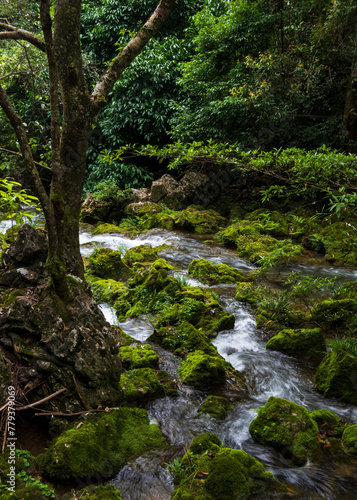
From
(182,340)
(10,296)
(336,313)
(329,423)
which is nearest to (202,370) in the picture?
(182,340)

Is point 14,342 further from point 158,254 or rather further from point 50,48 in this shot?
point 158,254

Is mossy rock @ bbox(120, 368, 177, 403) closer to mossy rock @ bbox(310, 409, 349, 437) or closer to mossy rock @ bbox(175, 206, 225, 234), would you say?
mossy rock @ bbox(310, 409, 349, 437)

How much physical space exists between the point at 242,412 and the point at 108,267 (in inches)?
171

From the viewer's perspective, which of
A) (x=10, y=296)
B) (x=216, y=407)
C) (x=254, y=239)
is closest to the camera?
(x=10, y=296)

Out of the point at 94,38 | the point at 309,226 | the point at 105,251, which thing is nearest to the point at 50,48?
the point at 105,251

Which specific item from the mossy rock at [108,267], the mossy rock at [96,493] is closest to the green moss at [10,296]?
the mossy rock at [96,493]

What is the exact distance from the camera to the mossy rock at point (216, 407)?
321 cm

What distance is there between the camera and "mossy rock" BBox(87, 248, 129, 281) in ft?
22.7

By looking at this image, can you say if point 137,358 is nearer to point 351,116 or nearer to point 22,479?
point 22,479

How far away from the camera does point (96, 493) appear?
2057 millimetres

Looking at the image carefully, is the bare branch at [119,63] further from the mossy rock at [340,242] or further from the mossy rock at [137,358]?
the mossy rock at [340,242]

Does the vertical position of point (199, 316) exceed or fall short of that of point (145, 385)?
it falls short

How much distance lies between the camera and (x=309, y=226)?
9914 millimetres

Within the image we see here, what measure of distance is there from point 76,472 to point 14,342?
1034 mm
